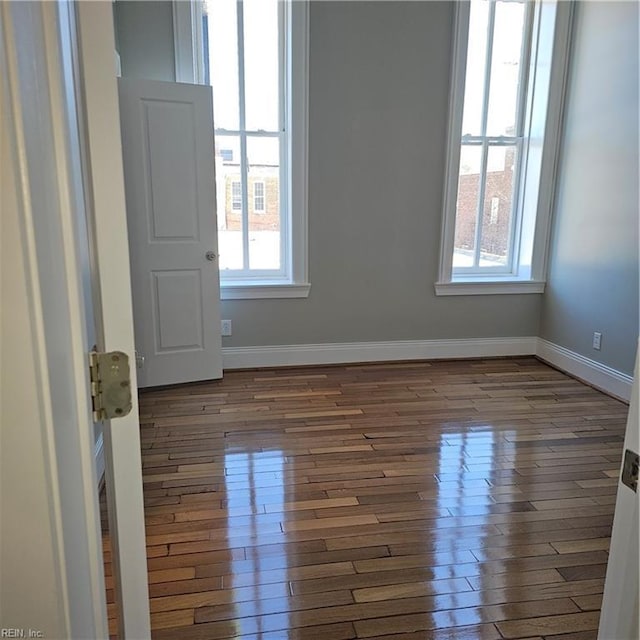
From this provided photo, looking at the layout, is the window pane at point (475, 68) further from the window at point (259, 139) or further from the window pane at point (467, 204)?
the window at point (259, 139)

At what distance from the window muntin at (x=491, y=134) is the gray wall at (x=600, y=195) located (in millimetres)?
371

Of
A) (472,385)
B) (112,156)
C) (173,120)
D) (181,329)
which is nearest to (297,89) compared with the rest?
(173,120)

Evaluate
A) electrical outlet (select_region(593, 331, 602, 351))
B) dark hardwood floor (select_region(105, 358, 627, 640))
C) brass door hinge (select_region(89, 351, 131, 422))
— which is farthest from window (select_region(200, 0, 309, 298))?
brass door hinge (select_region(89, 351, 131, 422))

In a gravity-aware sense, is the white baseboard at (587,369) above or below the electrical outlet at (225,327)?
below

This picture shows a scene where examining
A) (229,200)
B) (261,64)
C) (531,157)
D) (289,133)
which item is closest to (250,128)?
(289,133)

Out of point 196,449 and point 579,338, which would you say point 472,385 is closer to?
point 579,338

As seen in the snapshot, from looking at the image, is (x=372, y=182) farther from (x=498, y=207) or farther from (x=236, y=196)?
(x=498, y=207)

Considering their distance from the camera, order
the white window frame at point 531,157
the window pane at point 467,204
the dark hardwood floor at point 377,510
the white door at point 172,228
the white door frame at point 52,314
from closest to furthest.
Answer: the white door frame at point 52,314
the dark hardwood floor at point 377,510
the white door at point 172,228
the white window frame at point 531,157
the window pane at point 467,204

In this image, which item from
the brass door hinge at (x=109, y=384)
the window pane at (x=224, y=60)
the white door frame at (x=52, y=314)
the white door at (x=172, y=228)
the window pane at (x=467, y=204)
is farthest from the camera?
the window pane at (x=467, y=204)

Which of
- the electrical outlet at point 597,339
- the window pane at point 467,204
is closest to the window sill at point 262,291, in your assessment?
the window pane at point 467,204

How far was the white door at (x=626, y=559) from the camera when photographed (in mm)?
682

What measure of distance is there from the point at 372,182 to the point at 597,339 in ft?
6.64

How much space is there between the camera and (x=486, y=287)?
4.21 metres

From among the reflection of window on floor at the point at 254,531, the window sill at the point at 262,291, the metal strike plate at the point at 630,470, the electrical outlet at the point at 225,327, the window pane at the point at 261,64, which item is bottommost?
the reflection of window on floor at the point at 254,531
